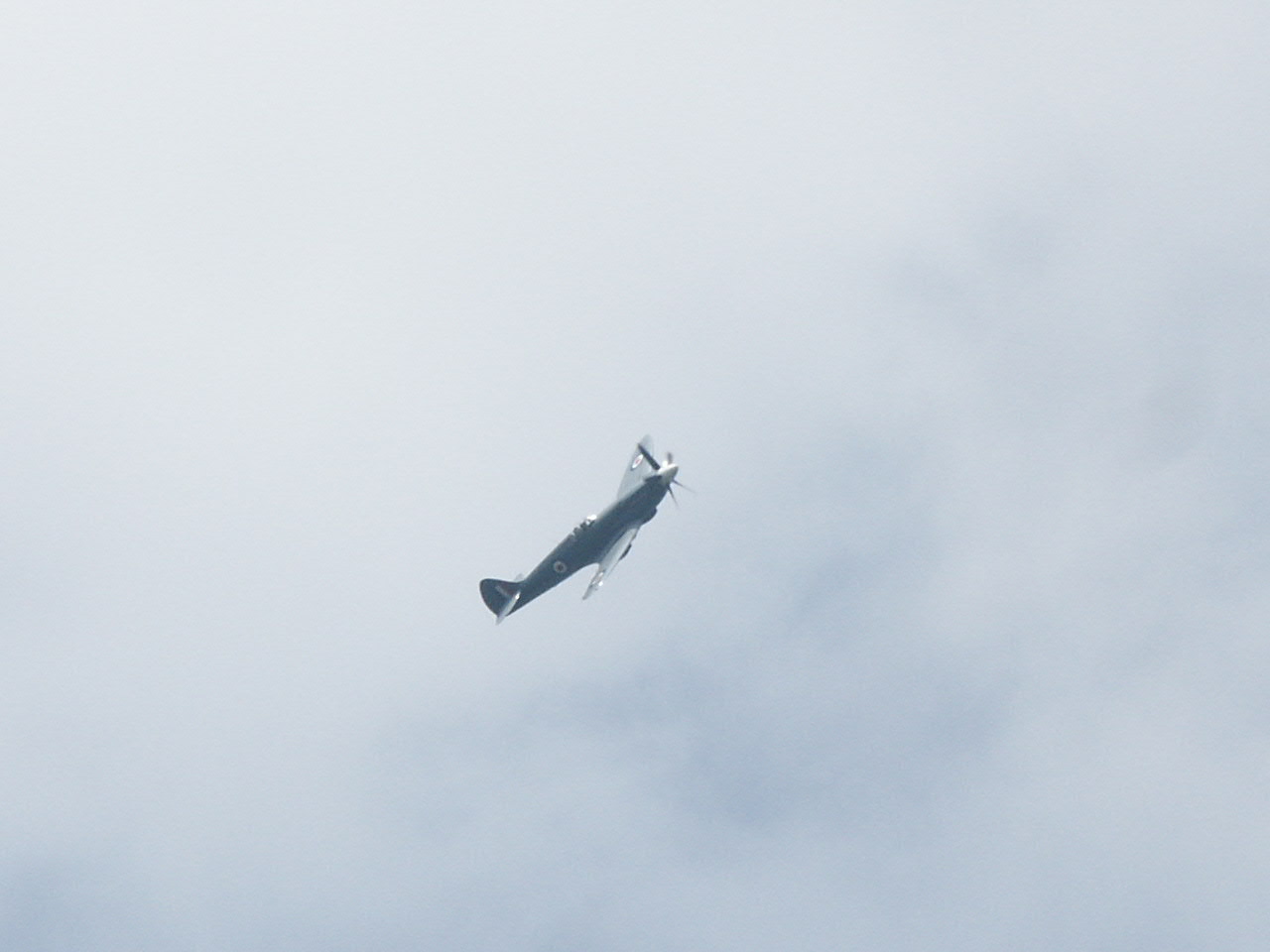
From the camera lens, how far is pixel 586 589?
19150cm
